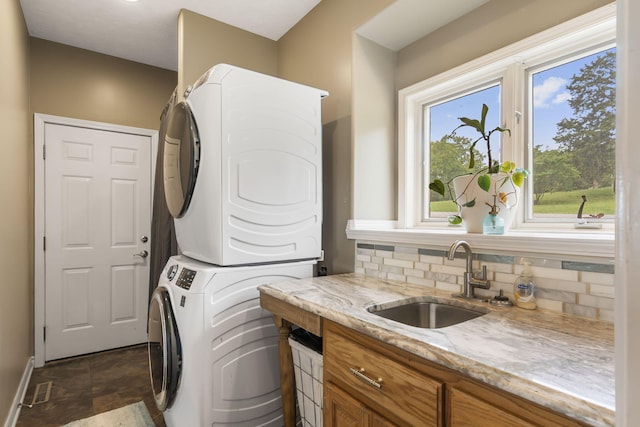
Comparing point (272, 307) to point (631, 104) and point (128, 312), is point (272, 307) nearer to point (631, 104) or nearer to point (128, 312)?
point (631, 104)

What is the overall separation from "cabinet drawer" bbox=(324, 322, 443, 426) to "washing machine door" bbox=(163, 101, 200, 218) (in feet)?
3.33

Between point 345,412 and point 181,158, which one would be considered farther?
point 181,158

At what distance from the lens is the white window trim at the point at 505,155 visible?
1.19 metres

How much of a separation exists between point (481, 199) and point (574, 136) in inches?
17.8

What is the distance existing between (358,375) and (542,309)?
69cm

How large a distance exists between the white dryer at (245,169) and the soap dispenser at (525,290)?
1016 millimetres

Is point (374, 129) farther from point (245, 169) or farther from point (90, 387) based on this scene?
point (90, 387)

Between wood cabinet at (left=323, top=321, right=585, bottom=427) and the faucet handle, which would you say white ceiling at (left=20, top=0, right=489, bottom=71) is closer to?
the faucet handle

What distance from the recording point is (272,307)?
5.08 feet

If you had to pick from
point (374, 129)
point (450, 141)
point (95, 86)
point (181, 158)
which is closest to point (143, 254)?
point (95, 86)

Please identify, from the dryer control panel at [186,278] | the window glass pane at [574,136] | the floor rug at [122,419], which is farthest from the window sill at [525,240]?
the floor rug at [122,419]

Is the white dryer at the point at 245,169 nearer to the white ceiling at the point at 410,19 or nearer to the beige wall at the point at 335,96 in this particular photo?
the beige wall at the point at 335,96

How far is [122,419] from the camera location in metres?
2.04

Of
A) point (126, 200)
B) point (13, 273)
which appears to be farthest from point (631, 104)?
point (126, 200)
